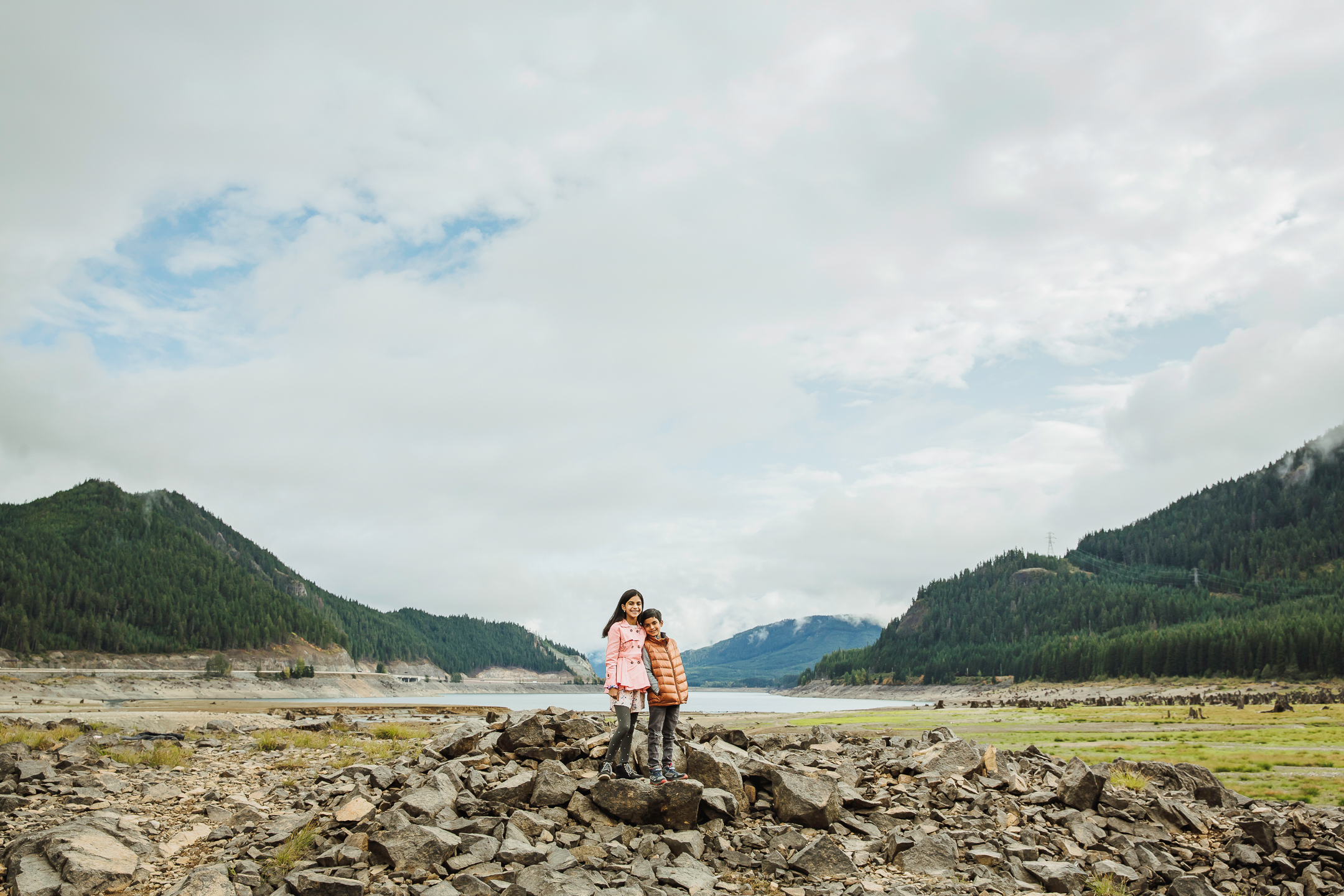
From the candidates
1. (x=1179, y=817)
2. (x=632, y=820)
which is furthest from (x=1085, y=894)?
(x=632, y=820)

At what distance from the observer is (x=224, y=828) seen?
44.8 ft

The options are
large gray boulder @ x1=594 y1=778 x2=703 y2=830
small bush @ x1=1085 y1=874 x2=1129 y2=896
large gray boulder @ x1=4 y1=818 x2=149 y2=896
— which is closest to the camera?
large gray boulder @ x1=4 y1=818 x2=149 y2=896

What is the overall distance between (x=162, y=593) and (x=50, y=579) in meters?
23.4

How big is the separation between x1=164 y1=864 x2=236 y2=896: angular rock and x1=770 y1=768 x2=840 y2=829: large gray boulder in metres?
8.69

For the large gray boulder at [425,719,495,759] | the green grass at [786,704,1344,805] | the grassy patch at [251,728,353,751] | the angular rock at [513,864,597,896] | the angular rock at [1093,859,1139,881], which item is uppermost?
the large gray boulder at [425,719,495,759]

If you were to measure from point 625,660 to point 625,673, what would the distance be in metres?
0.21

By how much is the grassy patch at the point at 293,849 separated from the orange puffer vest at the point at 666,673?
5977 mm

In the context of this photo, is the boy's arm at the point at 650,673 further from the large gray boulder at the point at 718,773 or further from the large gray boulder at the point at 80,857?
the large gray boulder at the point at 80,857

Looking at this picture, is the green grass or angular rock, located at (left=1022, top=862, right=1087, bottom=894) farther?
the green grass

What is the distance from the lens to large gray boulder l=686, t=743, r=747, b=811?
1376 cm

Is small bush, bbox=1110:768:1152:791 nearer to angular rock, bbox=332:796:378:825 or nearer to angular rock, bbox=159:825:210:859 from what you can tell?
angular rock, bbox=332:796:378:825

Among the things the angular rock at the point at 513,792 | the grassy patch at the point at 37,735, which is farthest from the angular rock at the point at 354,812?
the grassy patch at the point at 37,735

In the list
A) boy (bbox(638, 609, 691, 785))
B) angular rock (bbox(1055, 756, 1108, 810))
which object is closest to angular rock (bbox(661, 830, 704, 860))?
boy (bbox(638, 609, 691, 785))

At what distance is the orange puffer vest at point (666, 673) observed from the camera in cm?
1281
